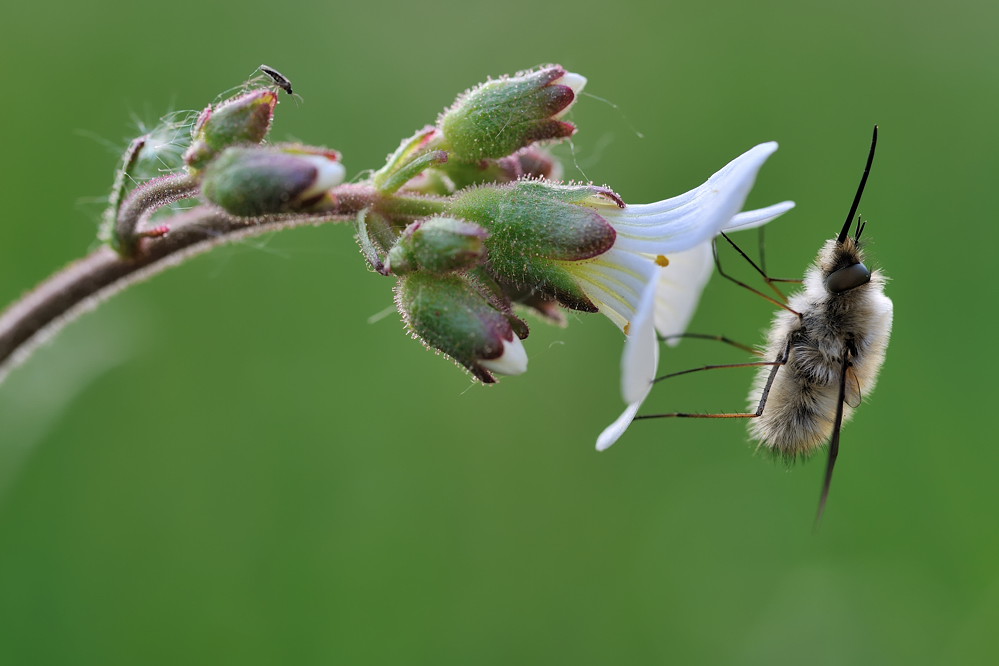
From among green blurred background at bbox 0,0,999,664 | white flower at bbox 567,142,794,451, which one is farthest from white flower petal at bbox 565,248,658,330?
green blurred background at bbox 0,0,999,664

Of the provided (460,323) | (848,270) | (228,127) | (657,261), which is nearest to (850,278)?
(848,270)

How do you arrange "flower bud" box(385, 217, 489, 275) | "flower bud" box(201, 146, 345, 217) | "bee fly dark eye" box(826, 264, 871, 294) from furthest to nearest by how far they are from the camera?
1. "bee fly dark eye" box(826, 264, 871, 294)
2. "flower bud" box(385, 217, 489, 275)
3. "flower bud" box(201, 146, 345, 217)

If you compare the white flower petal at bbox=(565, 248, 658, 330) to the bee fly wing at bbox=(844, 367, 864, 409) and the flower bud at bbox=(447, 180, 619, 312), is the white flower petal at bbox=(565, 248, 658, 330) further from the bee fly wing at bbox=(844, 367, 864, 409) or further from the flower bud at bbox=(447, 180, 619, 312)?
the bee fly wing at bbox=(844, 367, 864, 409)

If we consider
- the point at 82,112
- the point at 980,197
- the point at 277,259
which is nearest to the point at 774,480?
the point at 980,197

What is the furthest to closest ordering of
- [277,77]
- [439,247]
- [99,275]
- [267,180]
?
[99,275]
[277,77]
[439,247]
[267,180]

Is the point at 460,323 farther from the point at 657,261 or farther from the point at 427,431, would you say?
the point at 427,431
